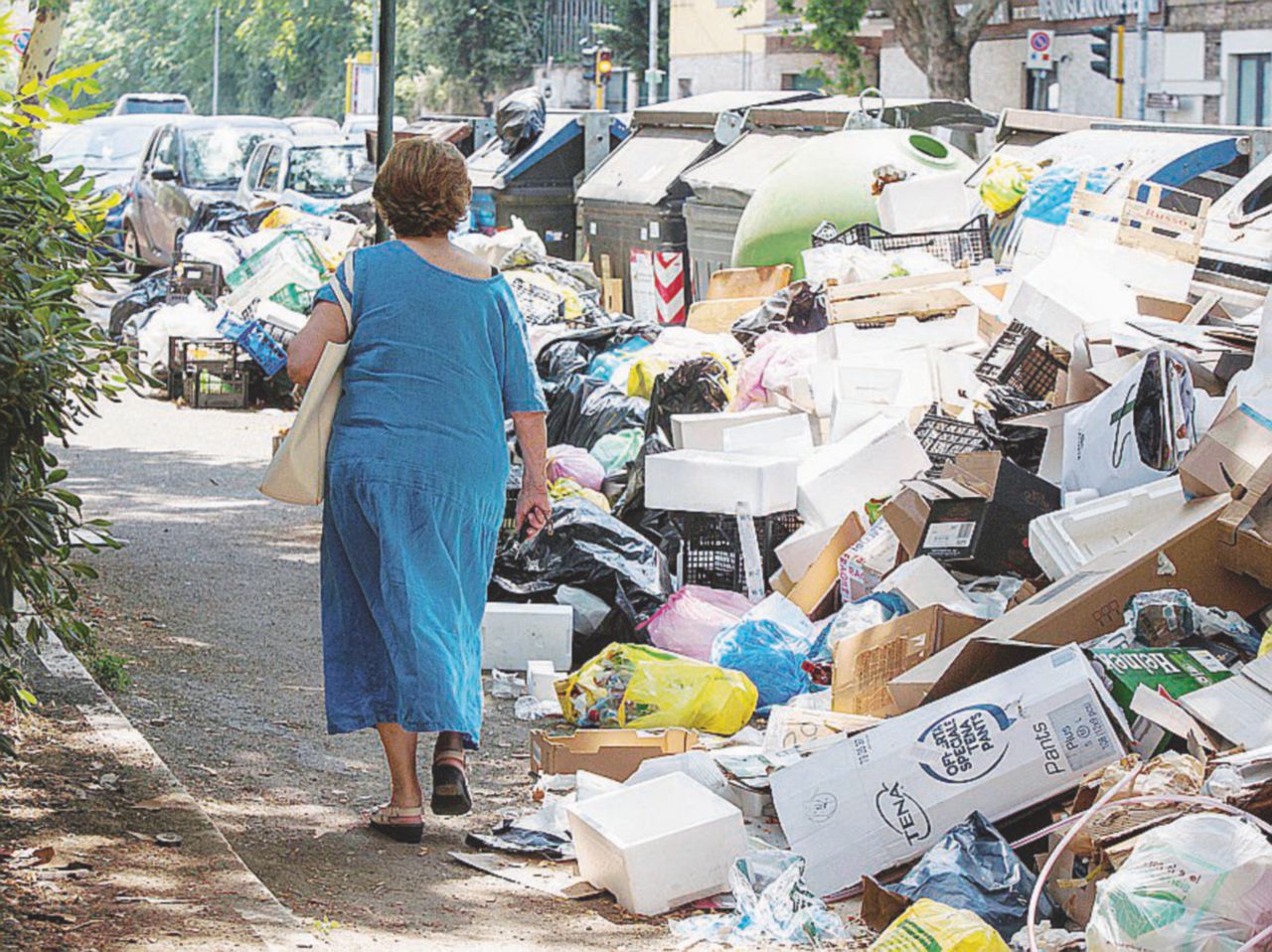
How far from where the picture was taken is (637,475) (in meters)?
7.38

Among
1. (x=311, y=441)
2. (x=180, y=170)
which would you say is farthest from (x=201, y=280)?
(x=311, y=441)

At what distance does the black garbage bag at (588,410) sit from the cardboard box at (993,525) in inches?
108

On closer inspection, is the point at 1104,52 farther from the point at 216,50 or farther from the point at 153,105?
the point at 216,50

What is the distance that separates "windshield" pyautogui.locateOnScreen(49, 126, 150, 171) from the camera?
2602 centimetres

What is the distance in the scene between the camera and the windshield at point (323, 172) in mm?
18609

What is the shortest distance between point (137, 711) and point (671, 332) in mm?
4260

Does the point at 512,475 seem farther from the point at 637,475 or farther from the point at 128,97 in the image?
the point at 128,97

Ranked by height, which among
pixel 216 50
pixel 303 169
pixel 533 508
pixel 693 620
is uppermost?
pixel 216 50

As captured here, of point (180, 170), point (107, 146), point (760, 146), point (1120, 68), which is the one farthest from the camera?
point (107, 146)

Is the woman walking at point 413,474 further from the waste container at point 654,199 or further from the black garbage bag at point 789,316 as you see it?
the waste container at point 654,199

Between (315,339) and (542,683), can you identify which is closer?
(315,339)

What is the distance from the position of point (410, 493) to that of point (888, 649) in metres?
1.54

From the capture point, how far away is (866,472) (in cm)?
663

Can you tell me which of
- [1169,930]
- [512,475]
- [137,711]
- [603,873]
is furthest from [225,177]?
[1169,930]
